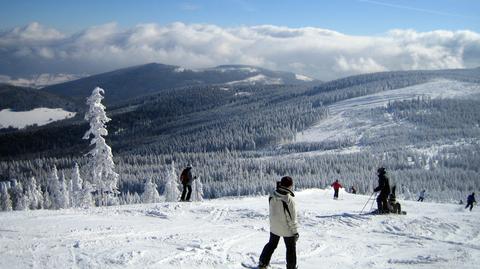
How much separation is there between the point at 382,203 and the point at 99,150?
90.0 feet

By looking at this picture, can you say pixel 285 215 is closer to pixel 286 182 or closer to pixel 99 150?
pixel 286 182

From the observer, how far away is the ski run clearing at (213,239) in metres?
13.4

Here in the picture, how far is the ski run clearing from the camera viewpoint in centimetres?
1339

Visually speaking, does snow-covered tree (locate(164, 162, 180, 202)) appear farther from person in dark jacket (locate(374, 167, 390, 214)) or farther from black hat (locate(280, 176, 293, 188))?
black hat (locate(280, 176, 293, 188))

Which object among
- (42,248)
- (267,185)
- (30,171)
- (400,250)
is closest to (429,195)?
(267,185)

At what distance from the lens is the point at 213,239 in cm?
1609

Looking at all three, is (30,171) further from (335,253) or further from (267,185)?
(335,253)

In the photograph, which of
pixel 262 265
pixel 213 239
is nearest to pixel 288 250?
pixel 262 265

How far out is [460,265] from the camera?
14.2m

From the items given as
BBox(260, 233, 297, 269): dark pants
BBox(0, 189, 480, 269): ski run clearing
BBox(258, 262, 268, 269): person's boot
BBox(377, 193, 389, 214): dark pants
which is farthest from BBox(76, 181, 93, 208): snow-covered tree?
BBox(260, 233, 297, 269): dark pants

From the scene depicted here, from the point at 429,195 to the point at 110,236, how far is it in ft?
313

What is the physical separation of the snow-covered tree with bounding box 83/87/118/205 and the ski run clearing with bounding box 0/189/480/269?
64.6 feet

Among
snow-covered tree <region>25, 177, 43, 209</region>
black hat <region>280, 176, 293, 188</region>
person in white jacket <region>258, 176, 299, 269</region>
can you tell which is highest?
black hat <region>280, 176, 293, 188</region>

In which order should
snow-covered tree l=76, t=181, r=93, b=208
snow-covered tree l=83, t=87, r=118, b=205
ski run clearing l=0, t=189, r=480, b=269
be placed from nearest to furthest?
1. ski run clearing l=0, t=189, r=480, b=269
2. snow-covered tree l=83, t=87, r=118, b=205
3. snow-covered tree l=76, t=181, r=93, b=208
